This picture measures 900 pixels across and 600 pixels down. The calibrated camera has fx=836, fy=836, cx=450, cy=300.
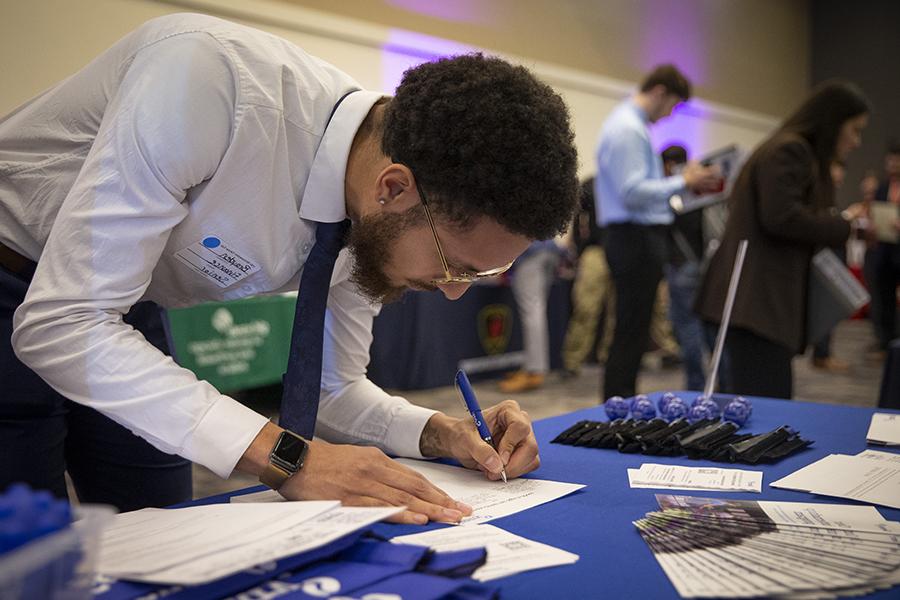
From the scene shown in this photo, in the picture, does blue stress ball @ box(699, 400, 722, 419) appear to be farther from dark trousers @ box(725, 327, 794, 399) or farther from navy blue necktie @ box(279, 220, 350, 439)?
dark trousers @ box(725, 327, 794, 399)

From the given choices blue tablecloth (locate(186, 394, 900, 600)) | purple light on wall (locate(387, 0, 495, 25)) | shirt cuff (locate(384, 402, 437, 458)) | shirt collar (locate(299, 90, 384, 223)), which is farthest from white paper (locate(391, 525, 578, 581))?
purple light on wall (locate(387, 0, 495, 25))

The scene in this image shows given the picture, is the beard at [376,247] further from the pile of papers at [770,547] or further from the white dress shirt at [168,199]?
the pile of papers at [770,547]

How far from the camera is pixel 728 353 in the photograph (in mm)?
2525

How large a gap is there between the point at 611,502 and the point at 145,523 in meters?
0.54

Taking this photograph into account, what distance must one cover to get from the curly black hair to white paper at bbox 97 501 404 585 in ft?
1.33

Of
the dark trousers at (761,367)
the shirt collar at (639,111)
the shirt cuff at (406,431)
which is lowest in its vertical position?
the dark trousers at (761,367)

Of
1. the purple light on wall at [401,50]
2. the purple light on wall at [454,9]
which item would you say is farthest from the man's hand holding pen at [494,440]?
the purple light on wall at [454,9]

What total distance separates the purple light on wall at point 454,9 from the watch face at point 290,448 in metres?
5.12

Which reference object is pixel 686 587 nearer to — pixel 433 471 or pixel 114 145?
pixel 433 471

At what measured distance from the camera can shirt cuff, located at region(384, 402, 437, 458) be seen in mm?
1309

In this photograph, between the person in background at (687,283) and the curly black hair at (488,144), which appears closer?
the curly black hair at (488,144)

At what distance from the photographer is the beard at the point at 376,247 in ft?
3.65

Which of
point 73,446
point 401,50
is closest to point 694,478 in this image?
point 73,446

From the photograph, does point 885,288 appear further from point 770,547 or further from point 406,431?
point 770,547
